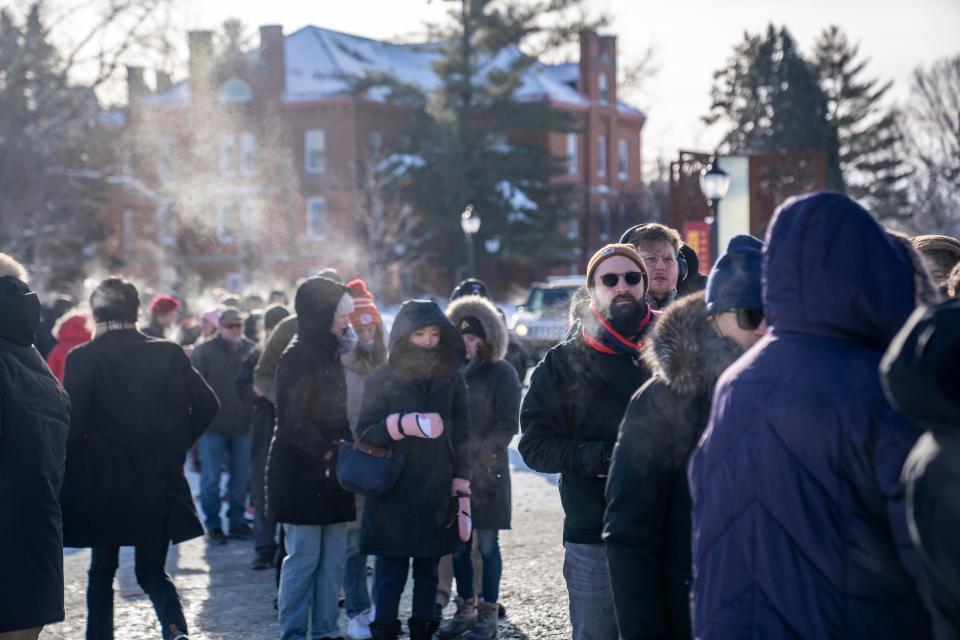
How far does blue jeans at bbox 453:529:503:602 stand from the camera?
7.31 m

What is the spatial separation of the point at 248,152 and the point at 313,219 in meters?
4.07

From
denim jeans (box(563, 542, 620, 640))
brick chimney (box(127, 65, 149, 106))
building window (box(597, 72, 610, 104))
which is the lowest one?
denim jeans (box(563, 542, 620, 640))

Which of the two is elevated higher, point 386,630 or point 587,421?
point 587,421

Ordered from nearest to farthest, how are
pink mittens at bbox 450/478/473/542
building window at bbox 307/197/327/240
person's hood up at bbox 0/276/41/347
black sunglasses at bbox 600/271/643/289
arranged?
black sunglasses at bbox 600/271/643/289 → person's hood up at bbox 0/276/41/347 → pink mittens at bbox 450/478/473/542 → building window at bbox 307/197/327/240

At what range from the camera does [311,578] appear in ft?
22.0

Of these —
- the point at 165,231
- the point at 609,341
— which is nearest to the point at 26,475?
the point at 609,341

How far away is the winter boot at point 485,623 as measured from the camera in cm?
712

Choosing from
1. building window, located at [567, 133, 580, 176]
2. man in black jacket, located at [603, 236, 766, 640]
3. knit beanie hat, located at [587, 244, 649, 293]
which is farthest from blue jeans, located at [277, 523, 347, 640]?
building window, located at [567, 133, 580, 176]

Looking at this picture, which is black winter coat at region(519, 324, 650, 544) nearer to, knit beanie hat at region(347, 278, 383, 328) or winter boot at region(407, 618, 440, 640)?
winter boot at region(407, 618, 440, 640)

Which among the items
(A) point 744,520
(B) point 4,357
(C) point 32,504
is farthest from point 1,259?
(A) point 744,520

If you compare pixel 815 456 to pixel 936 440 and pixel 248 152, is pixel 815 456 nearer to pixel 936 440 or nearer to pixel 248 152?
pixel 936 440

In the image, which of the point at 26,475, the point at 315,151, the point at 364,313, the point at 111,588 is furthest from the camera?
the point at 315,151

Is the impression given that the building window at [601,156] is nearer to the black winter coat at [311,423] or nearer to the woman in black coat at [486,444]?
the woman in black coat at [486,444]

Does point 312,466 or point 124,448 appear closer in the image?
point 124,448
